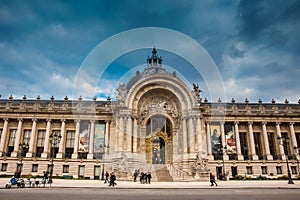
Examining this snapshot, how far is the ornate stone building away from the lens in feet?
105


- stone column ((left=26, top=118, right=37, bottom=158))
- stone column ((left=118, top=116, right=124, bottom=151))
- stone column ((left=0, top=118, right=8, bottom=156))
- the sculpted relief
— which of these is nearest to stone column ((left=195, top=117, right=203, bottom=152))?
the sculpted relief

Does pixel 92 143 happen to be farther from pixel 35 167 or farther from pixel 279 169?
pixel 279 169

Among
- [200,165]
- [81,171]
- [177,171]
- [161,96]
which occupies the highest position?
[161,96]

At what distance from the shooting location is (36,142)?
121 feet

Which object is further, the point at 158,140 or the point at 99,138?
the point at 99,138

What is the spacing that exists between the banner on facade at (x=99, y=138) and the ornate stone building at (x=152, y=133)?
16 centimetres

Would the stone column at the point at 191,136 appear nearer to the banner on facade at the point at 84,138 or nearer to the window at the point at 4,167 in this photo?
the banner on facade at the point at 84,138

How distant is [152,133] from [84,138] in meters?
11.2

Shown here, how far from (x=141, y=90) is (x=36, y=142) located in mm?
19168

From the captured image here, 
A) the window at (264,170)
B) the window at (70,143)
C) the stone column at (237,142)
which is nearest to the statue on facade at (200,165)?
the stone column at (237,142)

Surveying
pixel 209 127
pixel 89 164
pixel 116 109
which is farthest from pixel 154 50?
pixel 89 164

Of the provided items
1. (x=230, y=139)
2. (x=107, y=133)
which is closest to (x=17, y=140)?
(x=107, y=133)

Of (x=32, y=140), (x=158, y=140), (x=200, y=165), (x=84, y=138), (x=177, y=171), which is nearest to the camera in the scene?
(x=177, y=171)

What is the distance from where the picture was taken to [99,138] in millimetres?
36219
